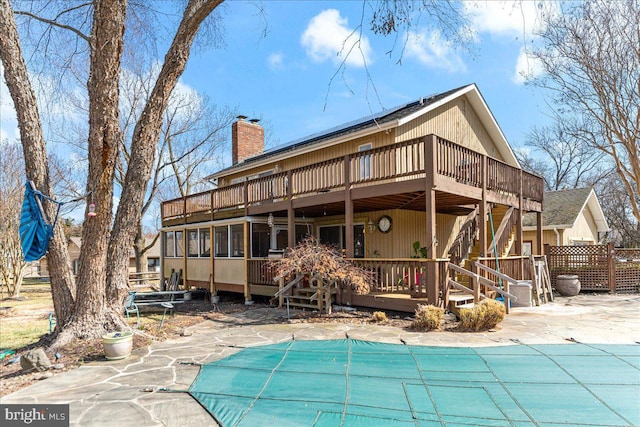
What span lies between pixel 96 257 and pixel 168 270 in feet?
34.3

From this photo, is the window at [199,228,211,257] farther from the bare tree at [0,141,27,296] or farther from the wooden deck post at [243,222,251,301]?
the bare tree at [0,141,27,296]

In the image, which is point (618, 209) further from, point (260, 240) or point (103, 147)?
point (103, 147)

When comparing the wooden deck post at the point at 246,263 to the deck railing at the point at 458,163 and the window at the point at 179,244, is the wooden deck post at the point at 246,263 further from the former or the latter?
the deck railing at the point at 458,163

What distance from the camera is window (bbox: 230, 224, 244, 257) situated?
13156 millimetres

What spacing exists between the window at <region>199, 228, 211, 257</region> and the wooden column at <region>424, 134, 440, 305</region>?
917 centimetres

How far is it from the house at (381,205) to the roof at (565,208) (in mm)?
4136

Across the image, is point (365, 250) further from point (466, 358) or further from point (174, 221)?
point (174, 221)

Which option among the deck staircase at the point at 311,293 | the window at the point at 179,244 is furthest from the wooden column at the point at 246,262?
the window at the point at 179,244

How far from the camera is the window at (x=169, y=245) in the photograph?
17.0m

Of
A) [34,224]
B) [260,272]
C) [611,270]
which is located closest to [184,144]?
[260,272]

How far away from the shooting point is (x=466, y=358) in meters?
5.59

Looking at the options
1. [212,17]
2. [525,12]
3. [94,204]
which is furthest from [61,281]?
[525,12]

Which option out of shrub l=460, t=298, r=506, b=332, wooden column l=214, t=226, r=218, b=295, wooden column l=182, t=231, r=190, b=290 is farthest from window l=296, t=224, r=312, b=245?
shrub l=460, t=298, r=506, b=332

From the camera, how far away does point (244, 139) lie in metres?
20.3
